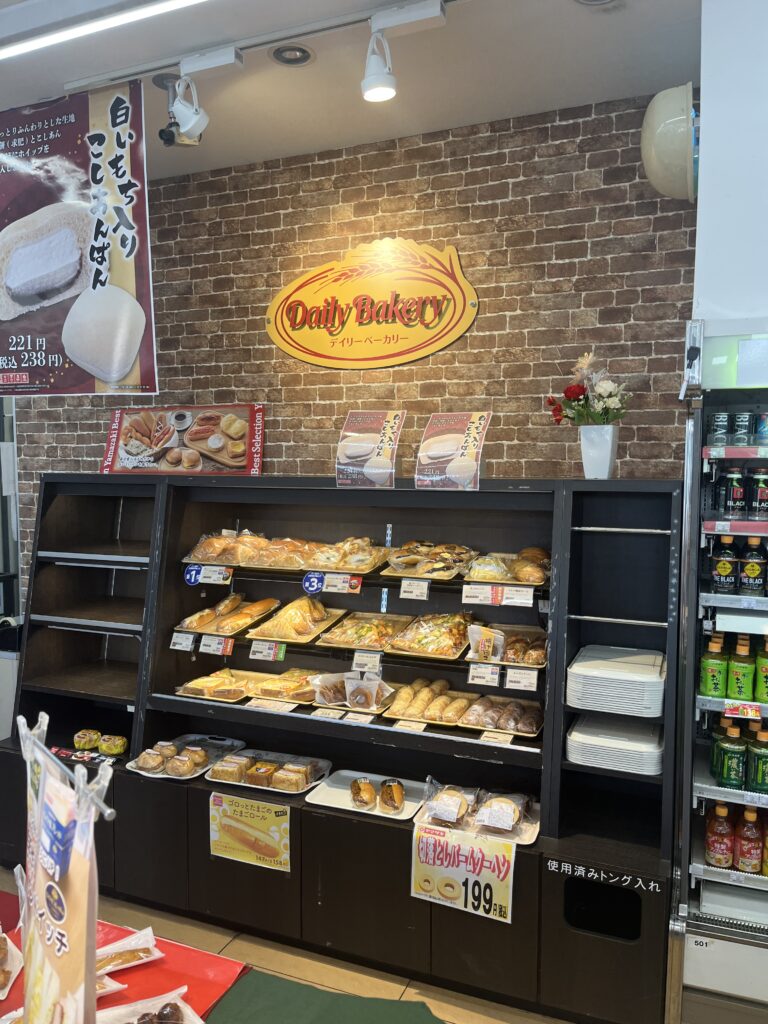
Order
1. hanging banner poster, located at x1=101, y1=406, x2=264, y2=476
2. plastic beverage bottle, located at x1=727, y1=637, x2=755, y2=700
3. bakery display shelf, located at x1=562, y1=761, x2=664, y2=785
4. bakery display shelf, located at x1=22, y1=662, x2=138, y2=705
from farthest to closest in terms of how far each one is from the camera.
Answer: hanging banner poster, located at x1=101, y1=406, x2=264, y2=476, bakery display shelf, located at x1=22, y1=662, x2=138, y2=705, bakery display shelf, located at x1=562, y1=761, x2=664, y2=785, plastic beverage bottle, located at x1=727, y1=637, x2=755, y2=700

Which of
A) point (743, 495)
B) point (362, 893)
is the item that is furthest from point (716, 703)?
point (362, 893)

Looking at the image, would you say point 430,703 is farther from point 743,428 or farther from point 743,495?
point 743,428

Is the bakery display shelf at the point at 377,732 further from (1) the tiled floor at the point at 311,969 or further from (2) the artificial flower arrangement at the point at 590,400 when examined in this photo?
(2) the artificial flower arrangement at the point at 590,400

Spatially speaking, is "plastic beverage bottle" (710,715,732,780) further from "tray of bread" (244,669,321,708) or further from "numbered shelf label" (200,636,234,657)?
"numbered shelf label" (200,636,234,657)

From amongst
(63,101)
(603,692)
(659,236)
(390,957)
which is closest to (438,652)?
(603,692)

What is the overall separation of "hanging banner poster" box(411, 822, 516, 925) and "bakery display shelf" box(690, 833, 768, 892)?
654 mm

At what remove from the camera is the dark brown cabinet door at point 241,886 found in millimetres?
3334

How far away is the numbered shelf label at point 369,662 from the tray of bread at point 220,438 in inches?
65.5

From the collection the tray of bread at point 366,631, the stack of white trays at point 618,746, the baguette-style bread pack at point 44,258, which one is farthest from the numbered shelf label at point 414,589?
the baguette-style bread pack at point 44,258

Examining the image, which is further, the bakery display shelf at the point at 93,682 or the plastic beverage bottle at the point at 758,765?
the bakery display shelf at the point at 93,682

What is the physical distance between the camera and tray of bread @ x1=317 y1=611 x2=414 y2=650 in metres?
3.56

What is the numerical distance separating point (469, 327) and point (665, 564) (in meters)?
1.69

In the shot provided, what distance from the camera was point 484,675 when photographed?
3271 mm

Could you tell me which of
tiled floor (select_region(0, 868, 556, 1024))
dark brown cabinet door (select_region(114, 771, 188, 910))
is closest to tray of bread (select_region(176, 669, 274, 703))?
dark brown cabinet door (select_region(114, 771, 188, 910))
